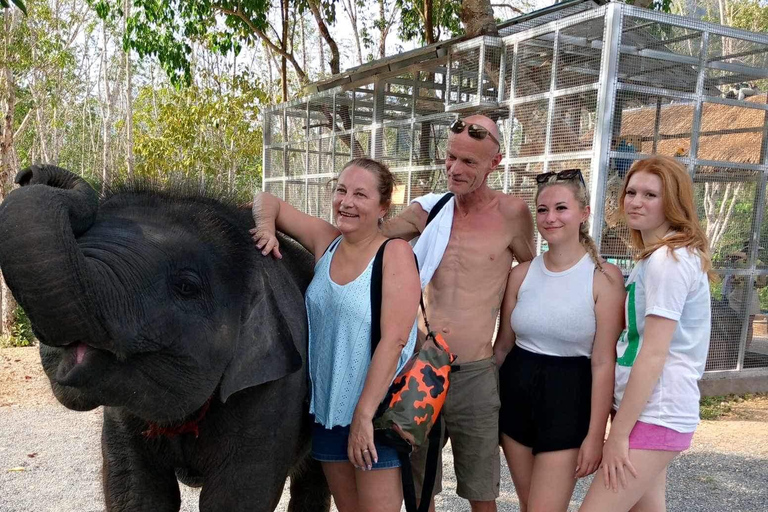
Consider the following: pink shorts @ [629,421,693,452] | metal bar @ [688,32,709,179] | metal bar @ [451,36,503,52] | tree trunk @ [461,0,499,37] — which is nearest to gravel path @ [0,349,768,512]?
pink shorts @ [629,421,693,452]

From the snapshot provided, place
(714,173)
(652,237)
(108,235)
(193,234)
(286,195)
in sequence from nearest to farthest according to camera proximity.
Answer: (108,235) < (193,234) < (652,237) < (714,173) < (286,195)

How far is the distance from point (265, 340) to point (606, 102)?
5.31 m

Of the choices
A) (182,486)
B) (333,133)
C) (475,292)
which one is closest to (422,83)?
(333,133)

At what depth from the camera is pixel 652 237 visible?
2654 mm

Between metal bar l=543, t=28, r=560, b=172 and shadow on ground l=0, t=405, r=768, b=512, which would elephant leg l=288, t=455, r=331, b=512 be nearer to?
shadow on ground l=0, t=405, r=768, b=512

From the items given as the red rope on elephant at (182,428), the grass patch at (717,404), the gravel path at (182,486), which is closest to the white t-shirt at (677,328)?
the red rope on elephant at (182,428)

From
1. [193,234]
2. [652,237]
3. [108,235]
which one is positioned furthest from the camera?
[652,237]

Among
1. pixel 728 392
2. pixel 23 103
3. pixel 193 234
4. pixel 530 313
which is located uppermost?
pixel 23 103

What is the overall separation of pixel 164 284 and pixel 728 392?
25.6 feet

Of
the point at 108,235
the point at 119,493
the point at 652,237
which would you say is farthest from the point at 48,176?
the point at 652,237

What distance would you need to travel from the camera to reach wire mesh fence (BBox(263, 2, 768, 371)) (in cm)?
691

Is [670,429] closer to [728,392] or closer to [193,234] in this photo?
[193,234]

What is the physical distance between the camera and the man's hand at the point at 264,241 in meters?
2.62

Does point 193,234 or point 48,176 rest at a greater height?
point 48,176
